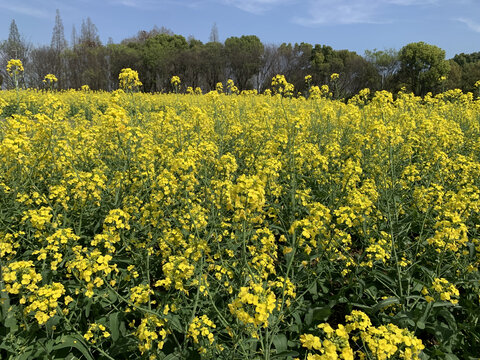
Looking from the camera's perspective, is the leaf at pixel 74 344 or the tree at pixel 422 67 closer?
the leaf at pixel 74 344

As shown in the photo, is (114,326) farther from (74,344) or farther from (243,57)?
(243,57)

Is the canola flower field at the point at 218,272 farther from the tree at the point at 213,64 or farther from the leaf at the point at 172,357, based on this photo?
the tree at the point at 213,64

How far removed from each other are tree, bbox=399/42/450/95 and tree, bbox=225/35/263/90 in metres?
16.3

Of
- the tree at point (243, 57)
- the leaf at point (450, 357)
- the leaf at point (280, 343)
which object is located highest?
the tree at point (243, 57)

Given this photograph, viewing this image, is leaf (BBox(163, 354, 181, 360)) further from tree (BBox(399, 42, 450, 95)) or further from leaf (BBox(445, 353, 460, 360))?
tree (BBox(399, 42, 450, 95))

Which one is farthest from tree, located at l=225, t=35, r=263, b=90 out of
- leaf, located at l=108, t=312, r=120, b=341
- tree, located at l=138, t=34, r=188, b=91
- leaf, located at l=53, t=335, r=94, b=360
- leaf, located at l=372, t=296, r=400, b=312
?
leaf, located at l=53, t=335, r=94, b=360

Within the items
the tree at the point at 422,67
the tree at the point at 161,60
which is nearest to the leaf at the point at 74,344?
the tree at the point at 422,67

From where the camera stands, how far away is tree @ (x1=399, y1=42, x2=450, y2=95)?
2659cm

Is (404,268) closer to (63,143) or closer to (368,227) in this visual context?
(368,227)

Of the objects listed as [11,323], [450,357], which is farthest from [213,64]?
[450,357]

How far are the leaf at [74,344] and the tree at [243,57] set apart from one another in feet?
123

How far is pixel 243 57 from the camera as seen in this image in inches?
1436

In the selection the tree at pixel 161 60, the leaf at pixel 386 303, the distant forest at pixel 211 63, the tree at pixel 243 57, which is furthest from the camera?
the tree at pixel 161 60

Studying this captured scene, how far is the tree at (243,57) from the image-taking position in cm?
3650
